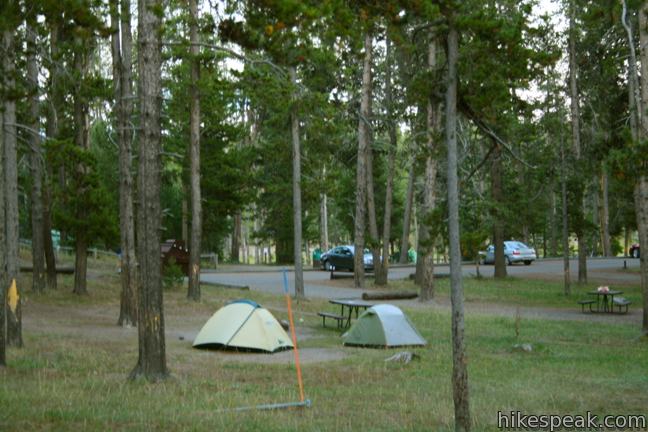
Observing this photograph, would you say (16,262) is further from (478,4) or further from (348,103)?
(348,103)

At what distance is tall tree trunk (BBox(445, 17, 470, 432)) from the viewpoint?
8438 mm

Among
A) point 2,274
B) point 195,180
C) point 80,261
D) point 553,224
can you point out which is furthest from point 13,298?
point 553,224

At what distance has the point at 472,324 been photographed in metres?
21.2

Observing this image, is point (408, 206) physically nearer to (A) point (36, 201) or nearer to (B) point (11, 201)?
(A) point (36, 201)

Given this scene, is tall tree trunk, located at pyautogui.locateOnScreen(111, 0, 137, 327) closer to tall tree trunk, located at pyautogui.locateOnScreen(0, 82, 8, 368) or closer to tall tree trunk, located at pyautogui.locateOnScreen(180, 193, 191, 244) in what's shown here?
tall tree trunk, located at pyautogui.locateOnScreen(0, 82, 8, 368)

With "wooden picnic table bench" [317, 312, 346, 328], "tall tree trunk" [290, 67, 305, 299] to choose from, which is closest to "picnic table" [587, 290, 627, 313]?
"wooden picnic table bench" [317, 312, 346, 328]

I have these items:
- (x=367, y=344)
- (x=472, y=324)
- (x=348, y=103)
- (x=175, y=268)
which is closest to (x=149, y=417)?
(x=367, y=344)

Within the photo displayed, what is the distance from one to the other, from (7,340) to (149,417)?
7.12 metres

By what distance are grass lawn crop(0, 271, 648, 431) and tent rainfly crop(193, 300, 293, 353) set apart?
1.58 ft

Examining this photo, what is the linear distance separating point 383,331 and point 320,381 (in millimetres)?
5119

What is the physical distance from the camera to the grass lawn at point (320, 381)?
925 centimetres

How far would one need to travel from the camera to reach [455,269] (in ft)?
28.4

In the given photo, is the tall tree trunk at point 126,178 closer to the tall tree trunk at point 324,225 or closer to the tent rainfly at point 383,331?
the tent rainfly at point 383,331

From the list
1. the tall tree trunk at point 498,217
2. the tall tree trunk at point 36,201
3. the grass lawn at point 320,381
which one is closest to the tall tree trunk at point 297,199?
the grass lawn at point 320,381
